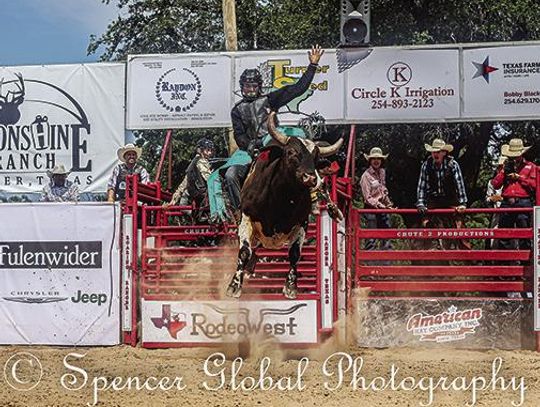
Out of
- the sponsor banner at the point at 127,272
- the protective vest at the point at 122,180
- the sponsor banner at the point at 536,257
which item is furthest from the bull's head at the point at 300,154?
the protective vest at the point at 122,180

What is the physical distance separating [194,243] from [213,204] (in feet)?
9.93

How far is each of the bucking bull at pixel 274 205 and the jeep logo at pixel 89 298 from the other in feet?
12.9

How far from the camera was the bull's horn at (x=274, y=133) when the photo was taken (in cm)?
743

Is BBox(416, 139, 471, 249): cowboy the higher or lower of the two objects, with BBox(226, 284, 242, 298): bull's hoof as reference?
higher

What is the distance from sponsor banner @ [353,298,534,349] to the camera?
11117 millimetres

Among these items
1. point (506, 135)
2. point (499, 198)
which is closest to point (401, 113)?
point (499, 198)

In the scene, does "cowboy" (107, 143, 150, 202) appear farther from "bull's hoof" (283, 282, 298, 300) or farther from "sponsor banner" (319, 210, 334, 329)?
"bull's hoof" (283, 282, 298, 300)

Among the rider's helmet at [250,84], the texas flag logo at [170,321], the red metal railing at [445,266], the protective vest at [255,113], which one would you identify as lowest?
the texas flag logo at [170,321]

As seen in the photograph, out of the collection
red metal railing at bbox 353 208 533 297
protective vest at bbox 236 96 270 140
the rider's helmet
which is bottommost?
red metal railing at bbox 353 208 533 297

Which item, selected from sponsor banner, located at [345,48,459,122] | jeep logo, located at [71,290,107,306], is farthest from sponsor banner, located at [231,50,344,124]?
jeep logo, located at [71,290,107,306]

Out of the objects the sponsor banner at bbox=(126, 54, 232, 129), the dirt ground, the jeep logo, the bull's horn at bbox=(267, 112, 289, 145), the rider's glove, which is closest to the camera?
the bull's horn at bbox=(267, 112, 289, 145)

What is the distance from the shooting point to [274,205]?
25.7 ft

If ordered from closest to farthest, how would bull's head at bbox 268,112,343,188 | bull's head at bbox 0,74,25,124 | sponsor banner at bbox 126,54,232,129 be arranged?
bull's head at bbox 268,112,343,188 < sponsor banner at bbox 126,54,232,129 < bull's head at bbox 0,74,25,124

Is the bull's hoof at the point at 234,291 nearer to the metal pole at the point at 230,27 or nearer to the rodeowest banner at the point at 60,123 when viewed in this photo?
the rodeowest banner at the point at 60,123
